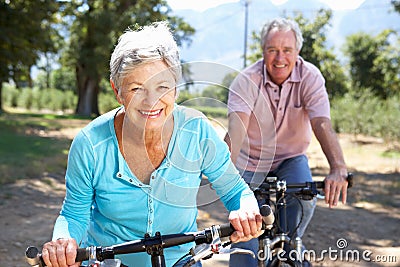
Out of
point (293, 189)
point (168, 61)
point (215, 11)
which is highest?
point (215, 11)

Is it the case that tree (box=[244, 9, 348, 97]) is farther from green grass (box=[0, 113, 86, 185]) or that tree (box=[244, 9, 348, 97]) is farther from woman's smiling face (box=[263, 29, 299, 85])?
woman's smiling face (box=[263, 29, 299, 85])

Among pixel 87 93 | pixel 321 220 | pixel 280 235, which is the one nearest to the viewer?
pixel 280 235

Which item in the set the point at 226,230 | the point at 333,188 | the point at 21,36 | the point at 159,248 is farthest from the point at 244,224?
the point at 21,36

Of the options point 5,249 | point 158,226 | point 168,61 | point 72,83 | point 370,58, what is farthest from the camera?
point 72,83

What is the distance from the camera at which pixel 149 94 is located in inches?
75.6

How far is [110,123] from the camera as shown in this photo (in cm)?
216

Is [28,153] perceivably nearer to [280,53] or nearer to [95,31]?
[280,53]

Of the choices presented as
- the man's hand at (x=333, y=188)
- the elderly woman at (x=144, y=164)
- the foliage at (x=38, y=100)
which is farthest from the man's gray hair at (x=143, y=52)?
the foliage at (x=38, y=100)

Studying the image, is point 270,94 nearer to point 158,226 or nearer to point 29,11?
point 158,226

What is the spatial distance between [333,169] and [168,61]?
1.64 meters

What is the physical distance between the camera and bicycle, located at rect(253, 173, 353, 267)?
3131 millimetres

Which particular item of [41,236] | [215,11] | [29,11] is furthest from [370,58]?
[215,11]

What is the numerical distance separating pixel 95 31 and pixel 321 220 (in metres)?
25.9

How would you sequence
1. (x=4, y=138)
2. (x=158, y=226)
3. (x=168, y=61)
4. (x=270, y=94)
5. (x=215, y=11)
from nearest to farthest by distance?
(x=168, y=61), (x=158, y=226), (x=215, y=11), (x=270, y=94), (x=4, y=138)
